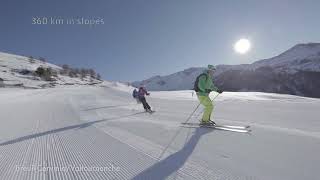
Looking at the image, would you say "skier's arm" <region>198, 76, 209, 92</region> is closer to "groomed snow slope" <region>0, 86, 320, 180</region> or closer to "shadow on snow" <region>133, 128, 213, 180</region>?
"groomed snow slope" <region>0, 86, 320, 180</region>

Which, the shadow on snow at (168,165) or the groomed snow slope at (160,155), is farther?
the groomed snow slope at (160,155)

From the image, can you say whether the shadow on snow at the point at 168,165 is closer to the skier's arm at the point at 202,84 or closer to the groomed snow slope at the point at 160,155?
the groomed snow slope at the point at 160,155

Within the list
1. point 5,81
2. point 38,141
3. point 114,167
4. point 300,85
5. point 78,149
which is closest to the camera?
point 114,167

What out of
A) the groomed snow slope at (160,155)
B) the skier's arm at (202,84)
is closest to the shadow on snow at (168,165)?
the groomed snow slope at (160,155)

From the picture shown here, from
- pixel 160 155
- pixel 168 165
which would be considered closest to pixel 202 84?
pixel 160 155

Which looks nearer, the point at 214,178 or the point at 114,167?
the point at 214,178

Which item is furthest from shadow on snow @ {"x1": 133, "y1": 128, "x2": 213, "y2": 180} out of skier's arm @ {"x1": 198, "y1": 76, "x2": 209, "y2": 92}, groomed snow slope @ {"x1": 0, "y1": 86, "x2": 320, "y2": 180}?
skier's arm @ {"x1": 198, "y1": 76, "x2": 209, "y2": 92}

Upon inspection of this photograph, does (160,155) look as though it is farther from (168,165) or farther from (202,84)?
(202,84)

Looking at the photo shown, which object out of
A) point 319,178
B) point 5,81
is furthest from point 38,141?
point 5,81

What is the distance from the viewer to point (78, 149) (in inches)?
257

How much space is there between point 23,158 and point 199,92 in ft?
20.8

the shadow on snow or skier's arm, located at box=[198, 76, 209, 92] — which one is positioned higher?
skier's arm, located at box=[198, 76, 209, 92]

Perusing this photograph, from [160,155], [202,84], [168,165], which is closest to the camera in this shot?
[168,165]

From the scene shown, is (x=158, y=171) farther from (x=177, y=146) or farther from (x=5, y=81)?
(x=5, y=81)
